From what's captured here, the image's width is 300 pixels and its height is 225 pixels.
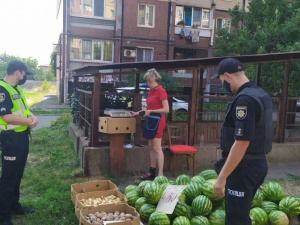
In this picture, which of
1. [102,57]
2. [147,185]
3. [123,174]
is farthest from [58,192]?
[102,57]

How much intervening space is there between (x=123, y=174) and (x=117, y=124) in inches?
43.0

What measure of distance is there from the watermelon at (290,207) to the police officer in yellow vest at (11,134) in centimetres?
352

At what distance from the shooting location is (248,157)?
9.12 feet

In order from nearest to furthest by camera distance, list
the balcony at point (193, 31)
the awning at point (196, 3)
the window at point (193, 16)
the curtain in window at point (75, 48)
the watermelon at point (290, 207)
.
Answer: the watermelon at point (290, 207), the curtain in window at point (75, 48), the balcony at point (193, 31), the awning at point (196, 3), the window at point (193, 16)

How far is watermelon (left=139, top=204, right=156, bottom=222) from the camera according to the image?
158 inches

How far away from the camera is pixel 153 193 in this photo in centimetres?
409

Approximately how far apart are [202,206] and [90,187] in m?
1.80

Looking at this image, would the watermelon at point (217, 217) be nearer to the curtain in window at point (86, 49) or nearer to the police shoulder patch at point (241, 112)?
the police shoulder patch at point (241, 112)

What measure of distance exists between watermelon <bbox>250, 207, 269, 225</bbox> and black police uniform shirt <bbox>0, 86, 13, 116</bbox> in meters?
3.33

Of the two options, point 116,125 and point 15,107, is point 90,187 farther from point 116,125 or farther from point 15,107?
point 15,107

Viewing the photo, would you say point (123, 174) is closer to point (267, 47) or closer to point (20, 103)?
point (20, 103)

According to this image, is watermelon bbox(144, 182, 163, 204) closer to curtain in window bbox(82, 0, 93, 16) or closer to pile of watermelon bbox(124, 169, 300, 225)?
pile of watermelon bbox(124, 169, 300, 225)

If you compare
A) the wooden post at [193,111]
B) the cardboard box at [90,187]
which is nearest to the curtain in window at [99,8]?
the wooden post at [193,111]

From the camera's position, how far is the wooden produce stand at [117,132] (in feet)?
18.4
